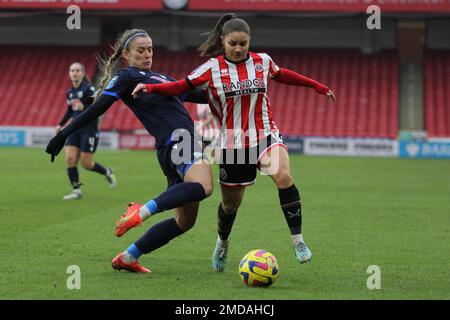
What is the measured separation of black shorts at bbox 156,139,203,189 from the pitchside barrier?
77.3 feet

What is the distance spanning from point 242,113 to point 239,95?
18cm

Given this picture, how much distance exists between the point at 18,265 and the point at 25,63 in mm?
33456

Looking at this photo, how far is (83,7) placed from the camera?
114ft

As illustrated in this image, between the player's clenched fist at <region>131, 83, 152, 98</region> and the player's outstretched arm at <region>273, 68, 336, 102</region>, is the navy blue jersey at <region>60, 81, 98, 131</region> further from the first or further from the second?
the player's clenched fist at <region>131, 83, 152, 98</region>

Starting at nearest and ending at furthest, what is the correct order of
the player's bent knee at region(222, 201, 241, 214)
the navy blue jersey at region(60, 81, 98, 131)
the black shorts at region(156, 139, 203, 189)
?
the black shorts at region(156, 139, 203, 189) → the player's bent knee at region(222, 201, 241, 214) → the navy blue jersey at region(60, 81, 98, 131)

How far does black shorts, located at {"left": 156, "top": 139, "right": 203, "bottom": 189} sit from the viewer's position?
7251 millimetres

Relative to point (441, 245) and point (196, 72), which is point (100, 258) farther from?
point (441, 245)

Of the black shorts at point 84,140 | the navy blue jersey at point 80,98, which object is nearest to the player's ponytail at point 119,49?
the navy blue jersey at point 80,98

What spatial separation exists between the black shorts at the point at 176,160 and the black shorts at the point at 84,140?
25.4 ft

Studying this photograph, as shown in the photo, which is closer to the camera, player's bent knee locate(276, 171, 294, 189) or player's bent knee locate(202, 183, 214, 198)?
player's bent knee locate(202, 183, 214, 198)

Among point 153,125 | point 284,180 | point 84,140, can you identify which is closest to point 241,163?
point 284,180

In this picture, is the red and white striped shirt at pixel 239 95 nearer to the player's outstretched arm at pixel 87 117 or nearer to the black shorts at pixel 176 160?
the black shorts at pixel 176 160

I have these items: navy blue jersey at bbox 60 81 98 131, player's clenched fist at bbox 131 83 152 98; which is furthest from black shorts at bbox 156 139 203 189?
navy blue jersey at bbox 60 81 98 131

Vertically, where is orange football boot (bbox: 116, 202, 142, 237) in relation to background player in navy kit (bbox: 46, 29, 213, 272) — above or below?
below
